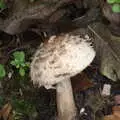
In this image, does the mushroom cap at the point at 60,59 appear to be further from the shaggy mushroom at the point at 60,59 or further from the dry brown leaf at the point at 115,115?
the dry brown leaf at the point at 115,115

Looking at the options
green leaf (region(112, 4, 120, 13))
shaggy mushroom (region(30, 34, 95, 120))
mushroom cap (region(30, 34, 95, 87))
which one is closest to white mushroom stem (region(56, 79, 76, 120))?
shaggy mushroom (region(30, 34, 95, 120))

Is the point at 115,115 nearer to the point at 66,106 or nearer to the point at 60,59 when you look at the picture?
the point at 66,106

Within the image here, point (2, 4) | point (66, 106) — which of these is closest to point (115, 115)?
point (66, 106)

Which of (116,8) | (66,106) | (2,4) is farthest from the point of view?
(66,106)

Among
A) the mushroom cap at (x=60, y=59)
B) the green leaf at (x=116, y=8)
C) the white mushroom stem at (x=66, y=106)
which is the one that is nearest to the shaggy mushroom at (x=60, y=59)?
the mushroom cap at (x=60, y=59)

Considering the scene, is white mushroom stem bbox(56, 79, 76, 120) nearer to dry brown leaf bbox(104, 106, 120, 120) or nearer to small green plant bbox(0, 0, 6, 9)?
dry brown leaf bbox(104, 106, 120, 120)

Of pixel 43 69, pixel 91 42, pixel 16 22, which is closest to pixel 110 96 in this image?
pixel 91 42

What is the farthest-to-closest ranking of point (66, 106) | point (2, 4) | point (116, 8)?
1. point (66, 106)
2. point (2, 4)
3. point (116, 8)

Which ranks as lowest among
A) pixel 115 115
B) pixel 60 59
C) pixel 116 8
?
pixel 115 115
